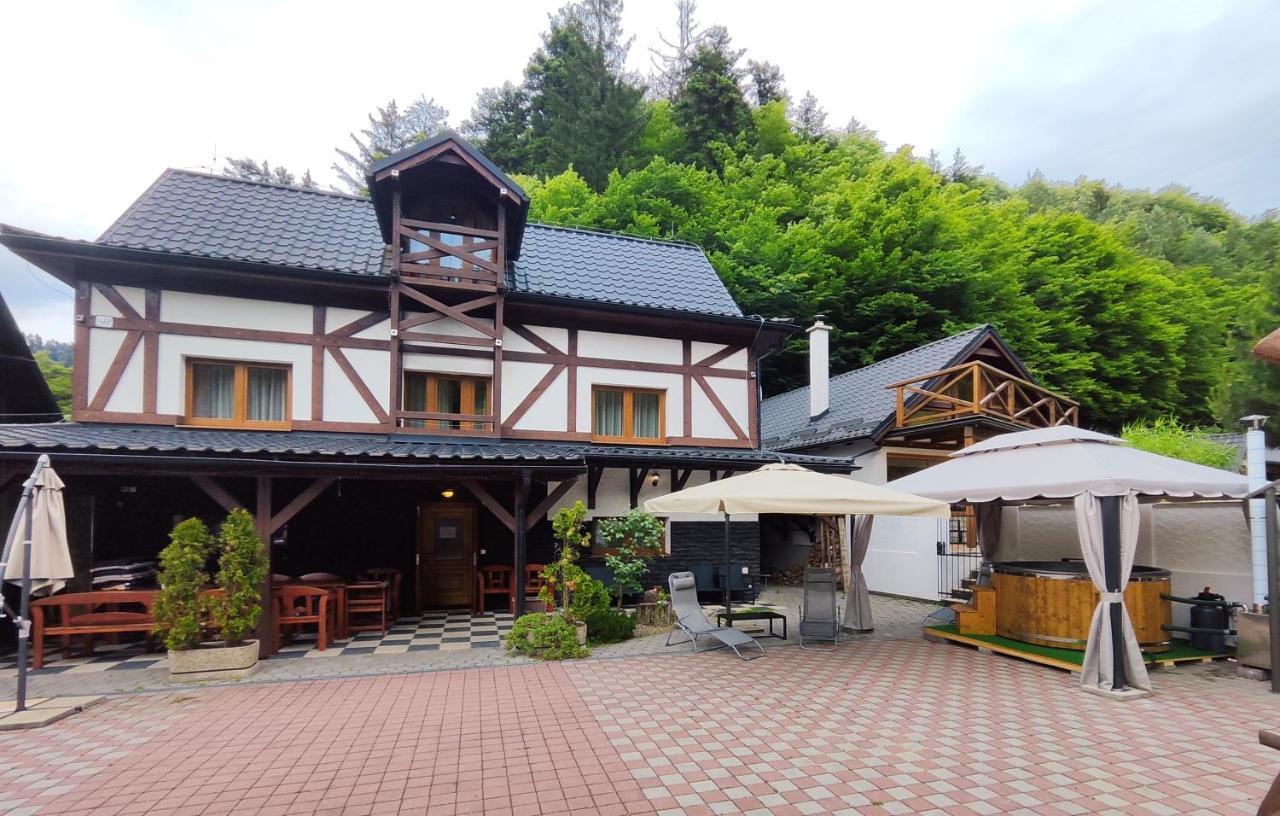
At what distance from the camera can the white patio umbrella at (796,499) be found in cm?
709

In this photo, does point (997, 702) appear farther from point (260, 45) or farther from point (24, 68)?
point (24, 68)

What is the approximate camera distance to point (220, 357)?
9.20 metres

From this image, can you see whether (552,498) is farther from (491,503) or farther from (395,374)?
(395,374)

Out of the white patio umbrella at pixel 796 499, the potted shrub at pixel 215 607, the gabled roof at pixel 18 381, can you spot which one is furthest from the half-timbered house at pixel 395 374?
the gabled roof at pixel 18 381

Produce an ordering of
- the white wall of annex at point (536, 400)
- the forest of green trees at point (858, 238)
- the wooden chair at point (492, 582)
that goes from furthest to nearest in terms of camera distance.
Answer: the forest of green trees at point (858, 238) < the white wall of annex at point (536, 400) < the wooden chair at point (492, 582)

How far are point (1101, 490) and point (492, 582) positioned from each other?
343 inches

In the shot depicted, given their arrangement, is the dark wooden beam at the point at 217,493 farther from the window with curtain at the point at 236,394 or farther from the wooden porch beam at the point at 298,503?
the window with curtain at the point at 236,394

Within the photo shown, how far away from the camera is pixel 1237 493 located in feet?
22.7

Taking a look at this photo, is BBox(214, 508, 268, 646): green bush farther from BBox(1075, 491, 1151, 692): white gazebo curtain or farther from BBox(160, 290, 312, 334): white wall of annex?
BBox(1075, 491, 1151, 692): white gazebo curtain

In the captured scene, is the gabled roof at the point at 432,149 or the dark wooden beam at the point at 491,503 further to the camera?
the gabled roof at the point at 432,149

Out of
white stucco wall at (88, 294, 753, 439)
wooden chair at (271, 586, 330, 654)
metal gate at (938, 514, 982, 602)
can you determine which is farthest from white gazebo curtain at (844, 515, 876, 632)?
wooden chair at (271, 586, 330, 654)

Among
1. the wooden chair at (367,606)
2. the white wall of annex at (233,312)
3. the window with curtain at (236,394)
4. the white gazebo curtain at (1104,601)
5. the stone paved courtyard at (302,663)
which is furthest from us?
the window with curtain at (236,394)

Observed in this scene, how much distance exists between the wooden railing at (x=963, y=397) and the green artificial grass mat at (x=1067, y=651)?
17.1 ft

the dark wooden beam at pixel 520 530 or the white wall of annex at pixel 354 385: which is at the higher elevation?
the white wall of annex at pixel 354 385
